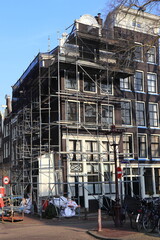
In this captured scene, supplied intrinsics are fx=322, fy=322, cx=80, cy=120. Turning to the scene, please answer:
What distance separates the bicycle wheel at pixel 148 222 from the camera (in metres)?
13.1

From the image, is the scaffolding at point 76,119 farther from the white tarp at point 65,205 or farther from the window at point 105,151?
the white tarp at point 65,205

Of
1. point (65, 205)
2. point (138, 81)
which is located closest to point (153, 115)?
point (138, 81)

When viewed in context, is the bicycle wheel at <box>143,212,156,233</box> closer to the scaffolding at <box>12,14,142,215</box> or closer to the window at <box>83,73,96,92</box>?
the scaffolding at <box>12,14,142,215</box>

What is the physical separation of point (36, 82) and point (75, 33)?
5312 millimetres

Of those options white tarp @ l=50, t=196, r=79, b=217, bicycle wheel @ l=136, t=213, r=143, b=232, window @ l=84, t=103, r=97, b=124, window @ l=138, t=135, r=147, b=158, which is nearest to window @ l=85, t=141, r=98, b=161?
window @ l=84, t=103, r=97, b=124

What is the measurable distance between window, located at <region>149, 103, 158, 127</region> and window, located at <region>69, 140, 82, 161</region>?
8.43 m

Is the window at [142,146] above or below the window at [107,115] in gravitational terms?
below

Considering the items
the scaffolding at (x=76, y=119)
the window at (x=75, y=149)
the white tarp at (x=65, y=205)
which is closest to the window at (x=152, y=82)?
the scaffolding at (x=76, y=119)

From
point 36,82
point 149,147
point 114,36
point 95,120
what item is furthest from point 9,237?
point 114,36

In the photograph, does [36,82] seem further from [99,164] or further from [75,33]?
[99,164]

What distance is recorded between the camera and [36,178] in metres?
25.5

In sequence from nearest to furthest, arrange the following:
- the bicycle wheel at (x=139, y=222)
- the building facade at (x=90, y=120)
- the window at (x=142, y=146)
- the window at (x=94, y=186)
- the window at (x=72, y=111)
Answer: the bicycle wheel at (x=139, y=222) < the building facade at (x=90, y=120) < the window at (x=94, y=186) < the window at (x=72, y=111) < the window at (x=142, y=146)

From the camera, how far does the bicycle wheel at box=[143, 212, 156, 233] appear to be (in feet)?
43.1

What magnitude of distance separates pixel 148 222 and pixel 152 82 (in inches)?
772
